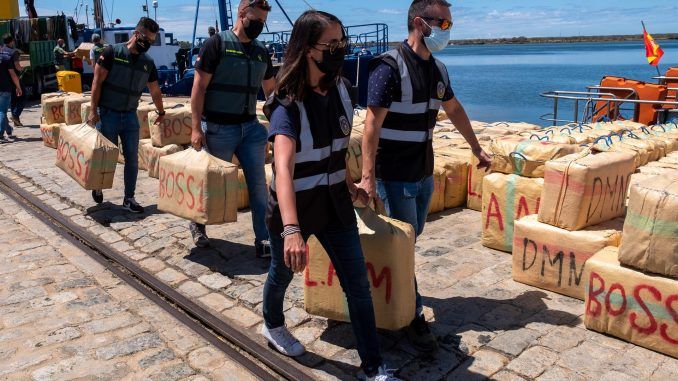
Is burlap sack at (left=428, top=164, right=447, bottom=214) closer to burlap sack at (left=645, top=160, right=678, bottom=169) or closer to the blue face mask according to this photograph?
burlap sack at (left=645, top=160, right=678, bottom=169)

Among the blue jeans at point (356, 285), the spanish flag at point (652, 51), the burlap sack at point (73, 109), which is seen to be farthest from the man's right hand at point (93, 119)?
the spanish flag at point (652, 51)

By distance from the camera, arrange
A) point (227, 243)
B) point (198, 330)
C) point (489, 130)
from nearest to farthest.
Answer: point (198, 330) → point (227, 243) → point (489, 130)

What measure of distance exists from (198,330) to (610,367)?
254cm

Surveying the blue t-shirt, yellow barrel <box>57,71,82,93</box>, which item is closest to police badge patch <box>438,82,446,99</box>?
the blue t-shirt

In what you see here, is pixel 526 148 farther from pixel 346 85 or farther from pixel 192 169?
pixel 192 169

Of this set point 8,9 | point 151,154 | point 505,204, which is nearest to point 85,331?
point 505,204

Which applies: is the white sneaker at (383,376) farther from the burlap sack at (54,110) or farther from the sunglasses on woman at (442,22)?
the burlap sack at (54,110)

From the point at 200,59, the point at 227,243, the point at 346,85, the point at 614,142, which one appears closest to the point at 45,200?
the point at 227,243

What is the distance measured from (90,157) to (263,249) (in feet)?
7.36

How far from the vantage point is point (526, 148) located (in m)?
5.43

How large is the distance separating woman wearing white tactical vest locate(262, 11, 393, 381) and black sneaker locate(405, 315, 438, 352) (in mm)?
481

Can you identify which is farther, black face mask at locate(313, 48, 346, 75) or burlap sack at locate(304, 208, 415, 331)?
burlap sack at locate(304, 208, 415, 331)

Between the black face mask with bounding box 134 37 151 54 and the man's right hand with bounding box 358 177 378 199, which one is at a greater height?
the black face mask with bounding box 134 37 151 54

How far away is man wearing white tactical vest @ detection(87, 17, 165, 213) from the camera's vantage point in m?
6.55
